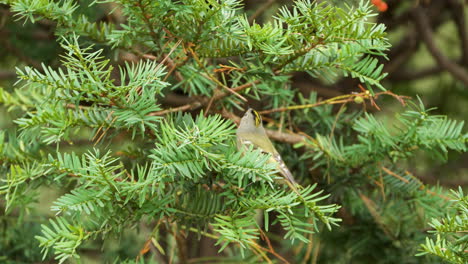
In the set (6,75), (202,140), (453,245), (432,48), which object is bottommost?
(6,75)

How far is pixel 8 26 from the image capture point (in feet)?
4.29

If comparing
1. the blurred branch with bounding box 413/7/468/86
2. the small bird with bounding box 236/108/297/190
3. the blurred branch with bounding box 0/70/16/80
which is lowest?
the blurred branch with bounding box 0/70/16/80

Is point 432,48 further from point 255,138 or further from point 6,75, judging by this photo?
point 6,75

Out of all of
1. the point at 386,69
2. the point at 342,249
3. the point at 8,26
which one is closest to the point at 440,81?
the point at 386,69

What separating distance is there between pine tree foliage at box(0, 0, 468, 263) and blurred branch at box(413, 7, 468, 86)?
0.61 meters

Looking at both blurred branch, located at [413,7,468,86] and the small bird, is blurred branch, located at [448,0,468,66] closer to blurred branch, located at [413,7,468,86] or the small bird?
blurred branch, located at [413,7,468,86]

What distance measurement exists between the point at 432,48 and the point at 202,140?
1093mm

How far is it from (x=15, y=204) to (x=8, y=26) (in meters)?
0.60

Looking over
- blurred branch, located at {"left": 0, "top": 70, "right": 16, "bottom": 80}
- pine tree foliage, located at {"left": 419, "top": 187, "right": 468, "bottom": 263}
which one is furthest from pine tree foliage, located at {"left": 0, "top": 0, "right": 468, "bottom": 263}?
blurred branch, located at {"left": 0, "top": 70, "right": 16, "bottom": 80}

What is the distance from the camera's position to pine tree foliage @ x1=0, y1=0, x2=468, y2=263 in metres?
0.64

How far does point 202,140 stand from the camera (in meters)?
0.63

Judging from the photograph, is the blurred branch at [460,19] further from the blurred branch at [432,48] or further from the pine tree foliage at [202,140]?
the pine tree foliage at [202,140]

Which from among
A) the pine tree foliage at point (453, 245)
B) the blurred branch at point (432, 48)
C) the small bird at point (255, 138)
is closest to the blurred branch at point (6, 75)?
the small bird at point (255, 138)

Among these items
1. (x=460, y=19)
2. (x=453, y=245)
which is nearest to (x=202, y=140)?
(x=453, y=245)
